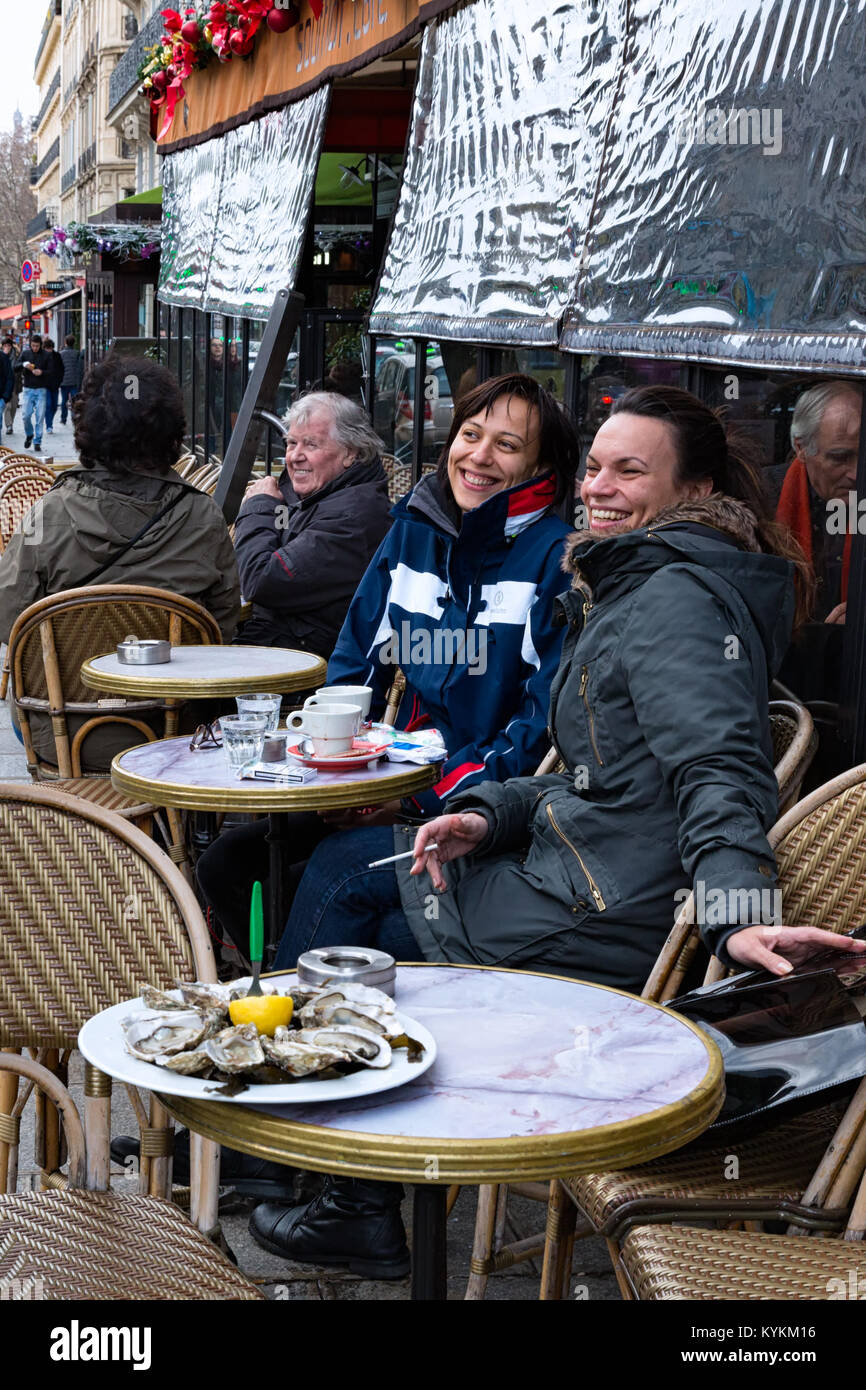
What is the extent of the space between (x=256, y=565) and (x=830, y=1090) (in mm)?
3590

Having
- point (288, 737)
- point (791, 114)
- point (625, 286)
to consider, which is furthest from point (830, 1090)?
point (625, 286)

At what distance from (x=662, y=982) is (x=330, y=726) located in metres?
1.18

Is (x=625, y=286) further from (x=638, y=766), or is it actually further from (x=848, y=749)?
(x=638, y=766)

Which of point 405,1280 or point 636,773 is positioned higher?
point 636,773

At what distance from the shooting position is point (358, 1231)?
309 centimetres

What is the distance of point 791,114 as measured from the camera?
411cm

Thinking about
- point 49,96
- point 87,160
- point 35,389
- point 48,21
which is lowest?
point 35,389

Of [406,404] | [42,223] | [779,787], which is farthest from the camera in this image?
[42,223]

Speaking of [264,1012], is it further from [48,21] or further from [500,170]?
[48,21]

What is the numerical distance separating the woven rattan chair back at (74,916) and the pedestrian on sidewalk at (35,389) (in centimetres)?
2515

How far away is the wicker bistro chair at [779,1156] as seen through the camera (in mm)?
2445

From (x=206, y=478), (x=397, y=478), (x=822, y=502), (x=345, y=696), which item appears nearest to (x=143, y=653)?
(x=345, y=696)

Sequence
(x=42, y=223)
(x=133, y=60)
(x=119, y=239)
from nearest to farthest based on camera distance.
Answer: (x=119, y=239) < (x=133, y=60) < (x=42, y=223)
